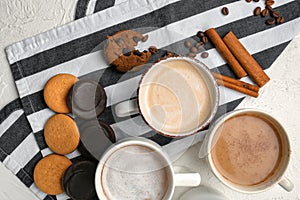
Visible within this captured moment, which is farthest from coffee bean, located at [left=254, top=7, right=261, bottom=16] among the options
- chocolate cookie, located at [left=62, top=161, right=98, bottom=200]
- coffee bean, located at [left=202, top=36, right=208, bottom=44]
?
chocolate cookie, located at [left=62, top=161, right=98, bottom=200]

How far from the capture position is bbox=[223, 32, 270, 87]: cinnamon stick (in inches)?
46.3

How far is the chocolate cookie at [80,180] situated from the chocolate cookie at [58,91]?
12 centimetres

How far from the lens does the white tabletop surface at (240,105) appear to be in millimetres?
1180

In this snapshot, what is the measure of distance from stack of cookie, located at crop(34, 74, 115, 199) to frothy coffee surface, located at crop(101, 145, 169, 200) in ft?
0.20

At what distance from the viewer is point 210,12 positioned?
47.1 inches

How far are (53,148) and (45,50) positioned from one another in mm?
206

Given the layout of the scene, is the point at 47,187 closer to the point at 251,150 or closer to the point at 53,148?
the point at 53,148


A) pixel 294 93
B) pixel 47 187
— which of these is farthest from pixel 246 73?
pixel 47 187

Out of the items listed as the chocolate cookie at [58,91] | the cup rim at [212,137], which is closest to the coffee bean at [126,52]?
the chocolate cookie at [58,91]

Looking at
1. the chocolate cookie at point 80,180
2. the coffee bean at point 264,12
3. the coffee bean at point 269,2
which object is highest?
the coffee bean at point 269,2

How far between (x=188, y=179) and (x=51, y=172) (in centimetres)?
29

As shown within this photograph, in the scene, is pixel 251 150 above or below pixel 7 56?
below

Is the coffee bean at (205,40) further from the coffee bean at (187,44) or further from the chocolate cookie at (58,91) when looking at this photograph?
the chocolate cookie at (58,91)

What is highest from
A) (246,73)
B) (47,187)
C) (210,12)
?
(210,12)
